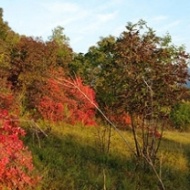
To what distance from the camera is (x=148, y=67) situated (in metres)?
18.0

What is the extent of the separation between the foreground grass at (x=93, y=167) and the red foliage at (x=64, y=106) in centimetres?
711

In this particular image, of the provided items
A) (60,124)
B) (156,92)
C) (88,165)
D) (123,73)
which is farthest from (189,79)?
(60,124)

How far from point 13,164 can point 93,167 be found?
4.22 m

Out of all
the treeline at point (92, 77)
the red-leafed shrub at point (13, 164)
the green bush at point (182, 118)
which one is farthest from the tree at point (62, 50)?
the red-leafed shrub at point (13, 164)

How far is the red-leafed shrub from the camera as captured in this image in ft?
40.0

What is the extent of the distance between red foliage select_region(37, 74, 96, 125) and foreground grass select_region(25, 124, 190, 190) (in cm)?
711

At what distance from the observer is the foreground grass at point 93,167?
555 inches

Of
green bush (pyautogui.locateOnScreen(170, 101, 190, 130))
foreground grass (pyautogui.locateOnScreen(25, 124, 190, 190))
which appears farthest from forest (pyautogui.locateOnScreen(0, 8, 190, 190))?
green bush (pyautogui.locateOnScreen(170, 101, 190, 130))

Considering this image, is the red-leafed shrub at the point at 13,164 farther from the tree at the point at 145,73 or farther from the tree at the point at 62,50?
the tree at the point at 62,50

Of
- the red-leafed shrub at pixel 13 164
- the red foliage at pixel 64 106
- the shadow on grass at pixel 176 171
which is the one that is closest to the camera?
the red-leafed shrub at pixel 13 164

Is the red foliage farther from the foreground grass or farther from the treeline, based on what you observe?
the foreground grass

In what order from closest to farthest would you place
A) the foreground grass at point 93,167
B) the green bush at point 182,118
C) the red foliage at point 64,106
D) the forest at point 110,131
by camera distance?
the forest at point 110,131 < the foreground grass at point 93,167 < the red foliage at point 64,106 < the green bush at point 182,118

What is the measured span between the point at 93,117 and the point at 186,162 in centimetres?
1321

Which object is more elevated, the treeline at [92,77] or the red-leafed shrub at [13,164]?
the treeline at [92,77]
